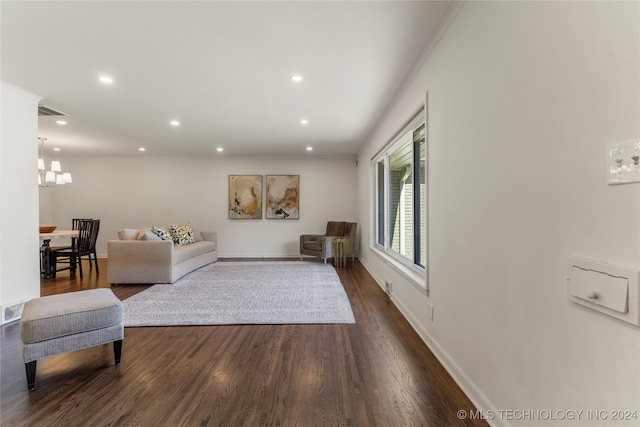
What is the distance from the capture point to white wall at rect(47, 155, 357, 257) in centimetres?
686

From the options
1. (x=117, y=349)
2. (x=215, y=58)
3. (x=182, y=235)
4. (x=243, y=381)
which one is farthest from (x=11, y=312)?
(x=215, y=58)

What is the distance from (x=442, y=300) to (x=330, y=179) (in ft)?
16.5

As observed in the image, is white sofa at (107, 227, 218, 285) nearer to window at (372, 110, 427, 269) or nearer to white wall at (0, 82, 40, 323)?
white wall at (0, 82, 40, 323)

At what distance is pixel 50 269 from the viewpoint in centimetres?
482

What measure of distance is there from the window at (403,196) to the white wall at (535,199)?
79cm

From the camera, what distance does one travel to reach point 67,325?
6.31 feet

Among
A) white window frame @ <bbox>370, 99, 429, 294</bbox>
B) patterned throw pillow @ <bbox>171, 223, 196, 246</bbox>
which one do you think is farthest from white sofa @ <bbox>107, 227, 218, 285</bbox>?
white window frame @ <bbox>370, 99, 429, 294</bbox>

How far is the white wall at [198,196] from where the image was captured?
6.86m

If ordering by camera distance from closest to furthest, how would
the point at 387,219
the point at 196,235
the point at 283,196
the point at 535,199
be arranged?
the point at 535,199, the point at 387,219, the point at 196,235, the point at 283,196

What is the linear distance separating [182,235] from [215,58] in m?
3.99

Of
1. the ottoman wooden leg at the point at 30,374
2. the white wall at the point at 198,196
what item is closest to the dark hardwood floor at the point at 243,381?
the ottoman wooden leg at the point at 30,374

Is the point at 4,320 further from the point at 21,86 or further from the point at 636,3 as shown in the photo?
the point at 636,3

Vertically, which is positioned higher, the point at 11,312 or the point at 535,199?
the point at 535,199

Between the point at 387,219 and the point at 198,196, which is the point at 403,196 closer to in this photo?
the point at 387,219
